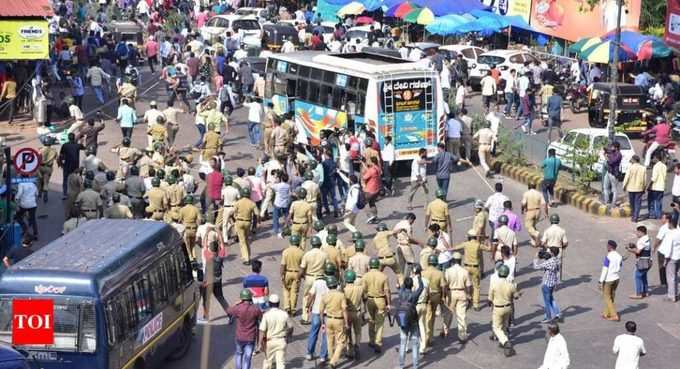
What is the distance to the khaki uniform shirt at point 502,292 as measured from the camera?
1747cm

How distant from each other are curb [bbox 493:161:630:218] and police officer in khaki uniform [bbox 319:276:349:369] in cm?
1020

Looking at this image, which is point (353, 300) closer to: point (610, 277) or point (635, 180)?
Result: point (610, 277)

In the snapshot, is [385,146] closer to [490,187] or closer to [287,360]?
[490,187]

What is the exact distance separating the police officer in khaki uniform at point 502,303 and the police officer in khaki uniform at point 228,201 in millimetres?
6094

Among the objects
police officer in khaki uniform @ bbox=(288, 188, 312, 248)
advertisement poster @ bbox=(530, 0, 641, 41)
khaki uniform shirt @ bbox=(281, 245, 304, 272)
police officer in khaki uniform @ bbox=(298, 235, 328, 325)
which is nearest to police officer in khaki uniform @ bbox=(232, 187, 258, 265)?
police officer in khaki uniform @ bbox=(288, 188, 312, 248)

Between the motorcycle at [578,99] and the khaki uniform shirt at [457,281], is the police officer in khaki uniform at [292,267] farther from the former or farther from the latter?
the motorcycle at [578,99]

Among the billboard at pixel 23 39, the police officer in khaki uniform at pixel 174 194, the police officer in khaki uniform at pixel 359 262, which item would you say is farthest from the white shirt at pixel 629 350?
the billboard at pixel 23 39

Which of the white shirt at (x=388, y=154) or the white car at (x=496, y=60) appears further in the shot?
the white car at (x=496, y=60)

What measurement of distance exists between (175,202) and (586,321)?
7269mm

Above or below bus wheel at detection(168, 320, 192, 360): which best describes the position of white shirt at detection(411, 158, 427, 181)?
above

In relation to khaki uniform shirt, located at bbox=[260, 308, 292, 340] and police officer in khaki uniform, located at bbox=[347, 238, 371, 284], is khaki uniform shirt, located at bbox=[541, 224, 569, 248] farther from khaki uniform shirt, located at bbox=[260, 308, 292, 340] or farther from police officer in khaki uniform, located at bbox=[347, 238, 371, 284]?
khaki uniform shirt, located at bbox=[260, 308, 292, 340]

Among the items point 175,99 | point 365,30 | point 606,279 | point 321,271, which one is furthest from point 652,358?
point 365,30

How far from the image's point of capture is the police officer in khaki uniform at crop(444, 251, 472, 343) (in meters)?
17.9

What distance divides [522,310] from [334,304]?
14.5ft
